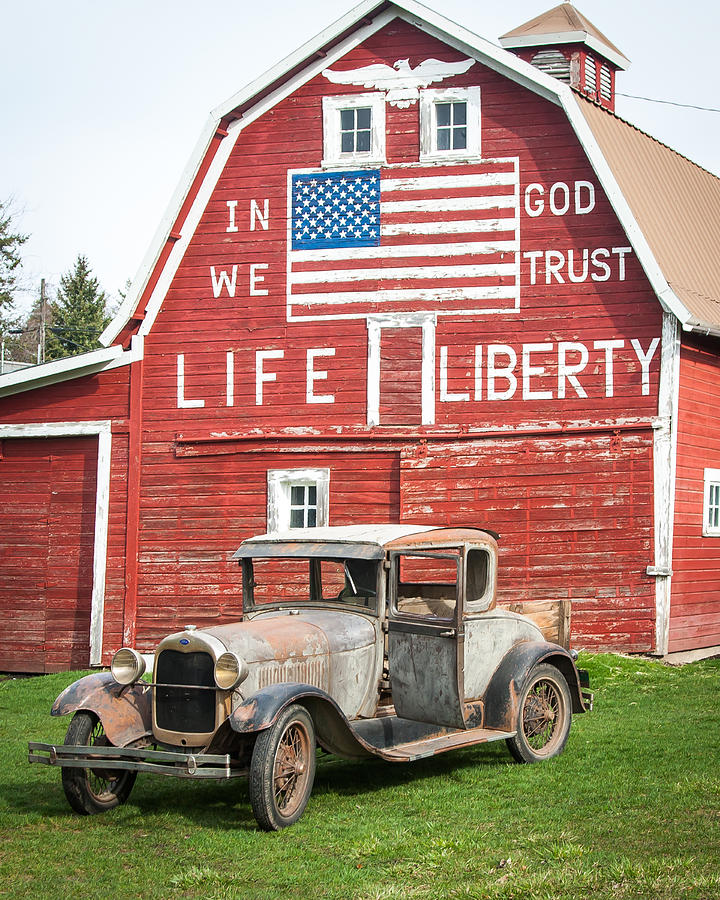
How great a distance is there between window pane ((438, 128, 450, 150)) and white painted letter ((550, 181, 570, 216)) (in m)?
1.59

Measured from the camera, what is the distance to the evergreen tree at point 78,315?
55169 millimetres

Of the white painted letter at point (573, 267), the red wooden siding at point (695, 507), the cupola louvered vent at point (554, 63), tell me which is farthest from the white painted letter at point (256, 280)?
the cupola louvered vent at point (554, 63)

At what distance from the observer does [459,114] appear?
50.0ft

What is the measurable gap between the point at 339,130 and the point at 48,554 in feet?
23.9

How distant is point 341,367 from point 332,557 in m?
7.45

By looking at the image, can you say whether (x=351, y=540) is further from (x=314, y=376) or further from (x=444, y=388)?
(x=314, y=376)

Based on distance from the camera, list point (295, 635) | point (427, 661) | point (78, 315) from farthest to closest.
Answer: point (78, 315)
point (427, 661)
point (295, 635)

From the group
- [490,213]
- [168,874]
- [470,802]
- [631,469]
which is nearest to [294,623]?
[470,802]

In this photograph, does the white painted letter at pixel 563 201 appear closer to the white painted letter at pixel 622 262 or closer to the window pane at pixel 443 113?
the white painted letter at pixel 622 262

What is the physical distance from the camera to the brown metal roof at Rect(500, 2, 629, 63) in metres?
21.0

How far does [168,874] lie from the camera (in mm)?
5996

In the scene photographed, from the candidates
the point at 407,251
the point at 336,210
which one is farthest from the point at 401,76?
the point at 407,251

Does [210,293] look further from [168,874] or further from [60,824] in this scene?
[168,874]

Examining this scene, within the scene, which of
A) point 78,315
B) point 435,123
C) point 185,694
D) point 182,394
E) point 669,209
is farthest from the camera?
point 78,315
